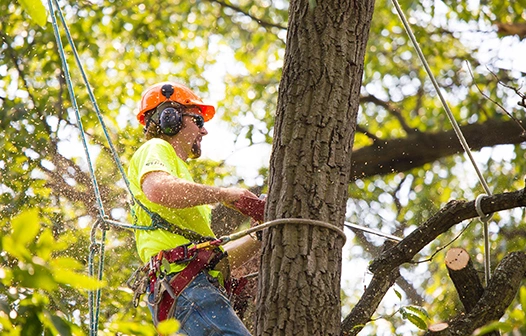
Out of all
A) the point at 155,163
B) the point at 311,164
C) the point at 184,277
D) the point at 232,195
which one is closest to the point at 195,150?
the point at 155,163

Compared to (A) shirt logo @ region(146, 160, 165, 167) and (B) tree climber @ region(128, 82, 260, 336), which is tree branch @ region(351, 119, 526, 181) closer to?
(B) tree climber @ region(128, 82, 260, 336)

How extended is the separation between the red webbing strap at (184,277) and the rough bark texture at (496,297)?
2.55 ft

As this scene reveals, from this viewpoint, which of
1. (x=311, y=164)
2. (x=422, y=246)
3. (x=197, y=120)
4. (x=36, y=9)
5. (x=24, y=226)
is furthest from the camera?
(x=197, y=120)

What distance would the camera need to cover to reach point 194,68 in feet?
27.8

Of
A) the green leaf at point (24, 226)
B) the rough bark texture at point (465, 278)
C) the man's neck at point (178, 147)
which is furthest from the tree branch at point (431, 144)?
the green leaf at point (24, 226)

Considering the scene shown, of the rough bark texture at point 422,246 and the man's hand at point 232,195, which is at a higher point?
the man's hand at point 232,195

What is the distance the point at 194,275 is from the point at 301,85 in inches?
31.4

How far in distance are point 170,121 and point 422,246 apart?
43.7 inches

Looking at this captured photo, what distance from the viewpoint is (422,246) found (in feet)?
7.72

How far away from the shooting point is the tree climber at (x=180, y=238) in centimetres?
245

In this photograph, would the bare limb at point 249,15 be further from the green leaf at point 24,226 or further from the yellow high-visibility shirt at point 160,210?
the green leaf at point 24,226

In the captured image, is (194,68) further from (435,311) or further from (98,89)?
(435,311)

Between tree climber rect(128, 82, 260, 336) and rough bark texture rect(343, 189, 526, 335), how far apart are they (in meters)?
0.37

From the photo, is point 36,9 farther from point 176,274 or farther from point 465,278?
point 465,278
